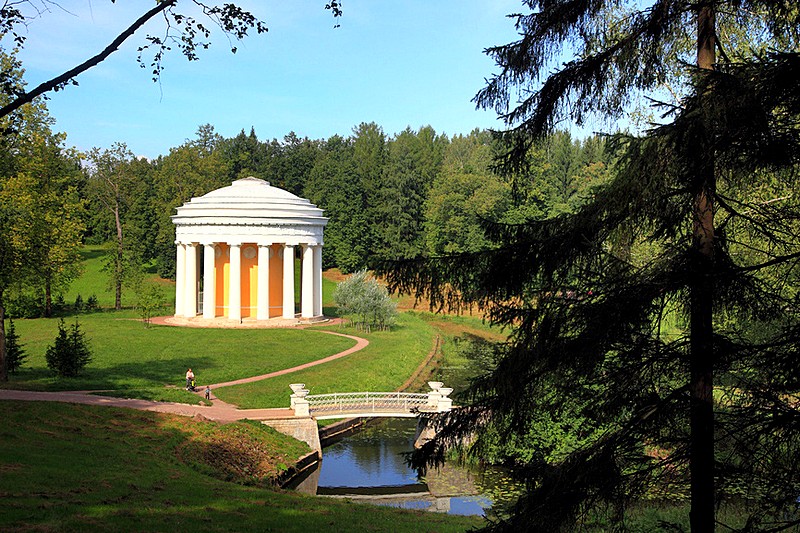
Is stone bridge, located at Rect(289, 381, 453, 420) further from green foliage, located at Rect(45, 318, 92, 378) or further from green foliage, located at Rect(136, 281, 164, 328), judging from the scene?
green foliage, located at Rect(136, 281, 164, 328)

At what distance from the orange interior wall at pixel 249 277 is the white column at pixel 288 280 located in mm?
1917

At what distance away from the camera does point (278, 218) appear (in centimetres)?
4369

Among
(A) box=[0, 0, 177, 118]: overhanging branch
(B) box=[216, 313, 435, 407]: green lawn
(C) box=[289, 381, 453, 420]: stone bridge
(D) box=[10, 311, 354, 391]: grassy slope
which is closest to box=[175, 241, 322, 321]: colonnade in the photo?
(D) box=[10, 311, 354, 391]: grassy slope

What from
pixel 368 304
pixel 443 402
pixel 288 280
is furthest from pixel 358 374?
pixel 288 280

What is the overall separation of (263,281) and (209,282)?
327 cm

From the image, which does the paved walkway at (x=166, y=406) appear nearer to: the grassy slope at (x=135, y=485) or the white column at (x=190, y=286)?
the grassy slope at (x=135, y=485)

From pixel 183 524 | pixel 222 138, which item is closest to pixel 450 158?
pixel 222 138

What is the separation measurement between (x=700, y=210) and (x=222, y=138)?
307 feet

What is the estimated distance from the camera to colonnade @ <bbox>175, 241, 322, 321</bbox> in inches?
1726

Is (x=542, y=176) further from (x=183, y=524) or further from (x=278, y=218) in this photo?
(x=183, y=524)

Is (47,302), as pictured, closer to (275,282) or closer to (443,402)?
(275,282)

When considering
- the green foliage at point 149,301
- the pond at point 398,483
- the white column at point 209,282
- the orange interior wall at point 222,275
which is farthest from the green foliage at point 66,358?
the orange interior wall at point 222,275

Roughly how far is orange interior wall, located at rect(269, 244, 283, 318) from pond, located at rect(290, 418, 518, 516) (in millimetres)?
23084

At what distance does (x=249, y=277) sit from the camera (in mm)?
45594
